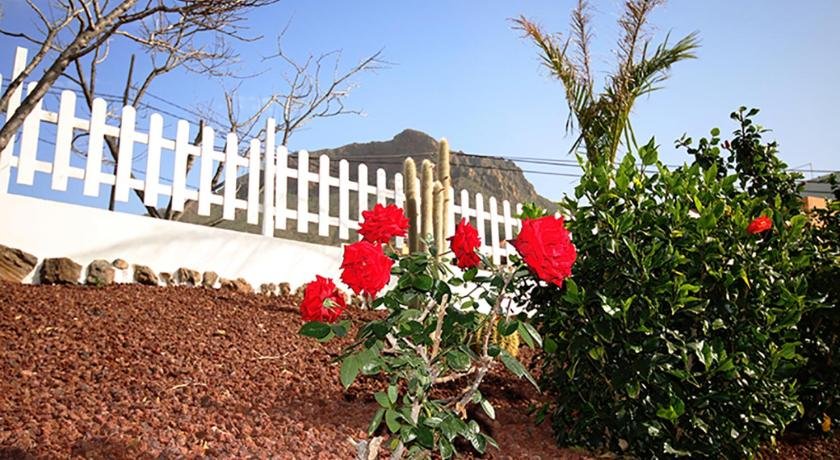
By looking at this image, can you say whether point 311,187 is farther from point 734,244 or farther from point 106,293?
point 734,244

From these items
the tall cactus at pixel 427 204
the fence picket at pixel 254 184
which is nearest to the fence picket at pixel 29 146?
the fence picket at pixel 254 184

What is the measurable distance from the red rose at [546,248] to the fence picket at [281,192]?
16.9ft

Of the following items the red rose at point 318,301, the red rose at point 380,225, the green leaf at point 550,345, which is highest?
the red rose at point 380,225

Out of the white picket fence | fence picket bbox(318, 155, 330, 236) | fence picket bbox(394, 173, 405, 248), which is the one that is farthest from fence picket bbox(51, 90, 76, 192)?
fence picket bbox(394, 173, 405, 248)

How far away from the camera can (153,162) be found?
5.95 m

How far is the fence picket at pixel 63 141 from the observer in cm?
544

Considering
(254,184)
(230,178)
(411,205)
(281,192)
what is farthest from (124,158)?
(411,205)

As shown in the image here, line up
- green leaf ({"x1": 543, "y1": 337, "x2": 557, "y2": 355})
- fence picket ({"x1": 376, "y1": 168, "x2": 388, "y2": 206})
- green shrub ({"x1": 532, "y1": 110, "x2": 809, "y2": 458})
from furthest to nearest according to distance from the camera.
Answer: fence picket ({"x1": 376, "y1": 168, "x2": 388, "y2": 206}) < green shrub ({"x1": 532, "y1": 110, "x2": 809, "y2": 458}) < green leaf ({"x1": 543, "y1": 337, "x2": 557, "y2": 355})

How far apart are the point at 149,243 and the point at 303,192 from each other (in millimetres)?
1839

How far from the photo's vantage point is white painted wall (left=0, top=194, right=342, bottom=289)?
16.7 feet

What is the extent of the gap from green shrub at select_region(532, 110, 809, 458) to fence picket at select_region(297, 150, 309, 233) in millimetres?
4170

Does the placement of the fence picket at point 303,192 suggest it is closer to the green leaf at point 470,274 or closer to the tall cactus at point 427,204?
the tall cactus at point 427,204

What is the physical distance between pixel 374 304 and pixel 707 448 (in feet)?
6.21

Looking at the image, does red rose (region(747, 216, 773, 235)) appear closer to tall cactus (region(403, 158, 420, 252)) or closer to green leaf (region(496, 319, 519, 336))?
green leaf (region(496, 319, 519, 336))
